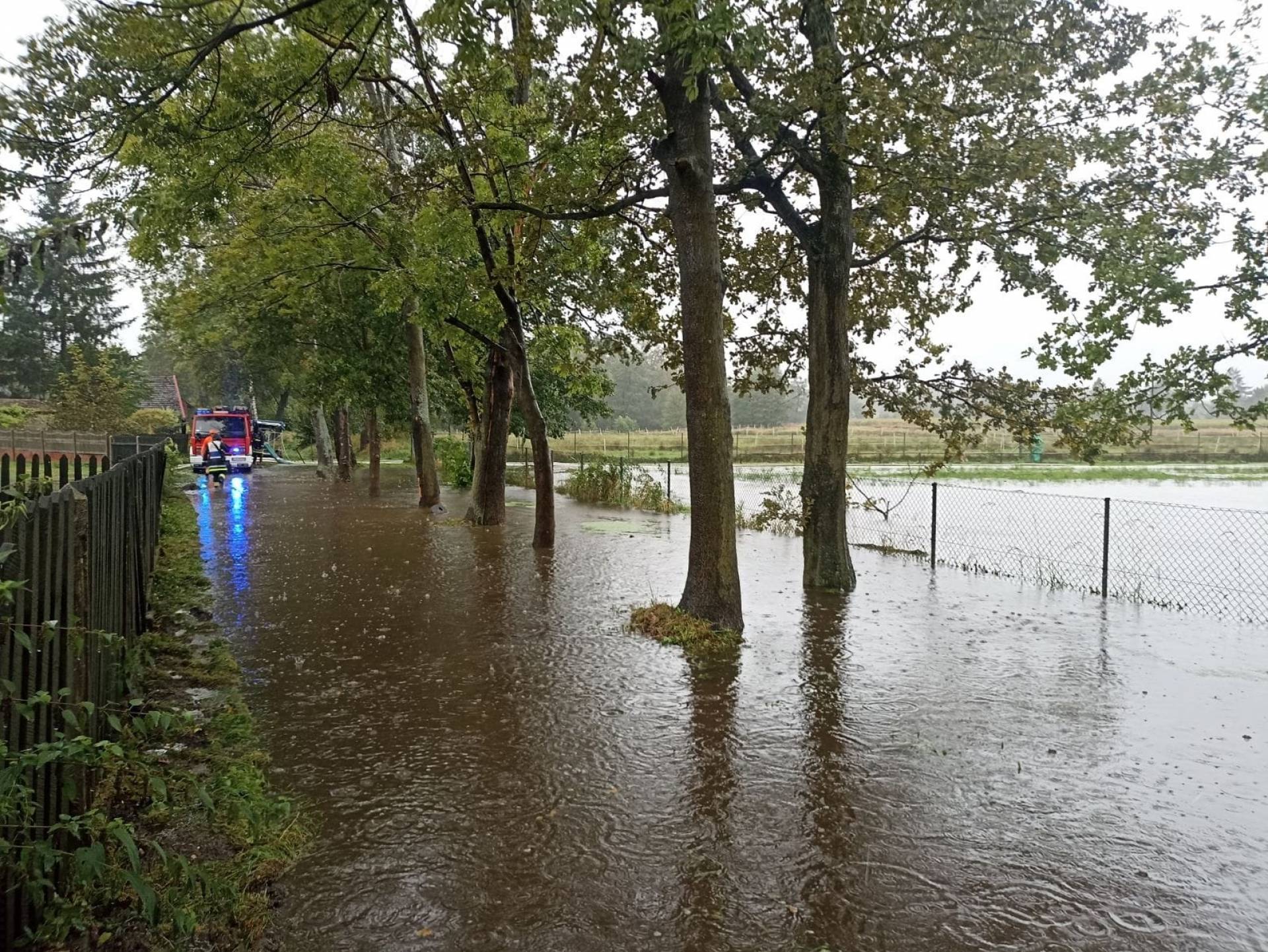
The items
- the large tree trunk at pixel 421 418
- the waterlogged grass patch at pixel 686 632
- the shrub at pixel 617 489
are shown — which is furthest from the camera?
A: the shrub at pixel 617 489

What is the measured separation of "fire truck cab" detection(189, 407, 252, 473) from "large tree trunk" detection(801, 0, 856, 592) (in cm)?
3198

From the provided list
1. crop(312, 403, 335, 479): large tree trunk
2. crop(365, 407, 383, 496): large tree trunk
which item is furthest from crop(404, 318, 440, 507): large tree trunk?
crop(312, 403, 335, 479): large tree trunk

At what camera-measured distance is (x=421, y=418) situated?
2028 cm

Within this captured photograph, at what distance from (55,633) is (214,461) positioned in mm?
32124

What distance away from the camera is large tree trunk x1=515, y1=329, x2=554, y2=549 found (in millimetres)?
13969

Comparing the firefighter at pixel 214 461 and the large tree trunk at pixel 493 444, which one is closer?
the large tree trunk at pixel 493 444

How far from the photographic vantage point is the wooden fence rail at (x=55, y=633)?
2.81 m

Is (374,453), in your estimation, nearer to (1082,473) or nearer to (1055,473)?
(1055,473)

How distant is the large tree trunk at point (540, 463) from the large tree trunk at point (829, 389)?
459cm

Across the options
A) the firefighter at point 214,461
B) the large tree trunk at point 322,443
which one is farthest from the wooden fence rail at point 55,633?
the large tree trunk at point 322,443

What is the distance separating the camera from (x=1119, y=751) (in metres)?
5.33

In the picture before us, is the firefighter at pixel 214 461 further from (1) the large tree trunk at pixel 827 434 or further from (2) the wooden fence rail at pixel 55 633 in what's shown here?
(2) the wooden fence rail at pixel 55 633

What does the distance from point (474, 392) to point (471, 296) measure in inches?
191

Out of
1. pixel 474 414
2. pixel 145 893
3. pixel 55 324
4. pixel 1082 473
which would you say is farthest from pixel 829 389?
pixel 55 324
